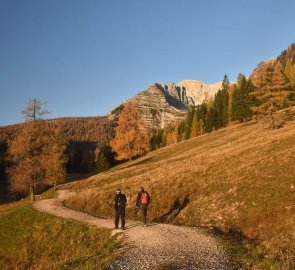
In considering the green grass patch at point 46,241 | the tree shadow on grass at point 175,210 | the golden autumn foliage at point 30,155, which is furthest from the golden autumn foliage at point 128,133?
the tree shadow on grass at point 175,210

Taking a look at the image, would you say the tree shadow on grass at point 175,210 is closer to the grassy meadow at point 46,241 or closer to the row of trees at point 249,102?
the grassy meadow at point 46,241

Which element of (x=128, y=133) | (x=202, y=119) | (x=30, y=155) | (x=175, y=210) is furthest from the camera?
(x=202, y=119)

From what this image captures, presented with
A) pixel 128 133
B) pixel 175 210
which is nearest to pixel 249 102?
pixel 128 133

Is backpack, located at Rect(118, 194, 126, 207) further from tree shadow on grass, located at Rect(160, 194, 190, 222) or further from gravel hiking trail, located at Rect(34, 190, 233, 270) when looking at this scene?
tree shadow on grass, located at Rect(160, 194, 190, 222)

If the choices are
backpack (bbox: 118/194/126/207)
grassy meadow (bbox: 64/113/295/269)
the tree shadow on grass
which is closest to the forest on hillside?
grassy meadow (bbox: 64/113/295/269)

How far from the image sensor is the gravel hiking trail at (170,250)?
14195 mm

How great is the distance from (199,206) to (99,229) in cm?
835

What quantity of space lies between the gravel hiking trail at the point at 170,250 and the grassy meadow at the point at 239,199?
1332 millimetres

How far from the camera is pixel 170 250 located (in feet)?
54.2

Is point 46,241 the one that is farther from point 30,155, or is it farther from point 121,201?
point 30,155

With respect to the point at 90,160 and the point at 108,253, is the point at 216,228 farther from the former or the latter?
the point at 90,160

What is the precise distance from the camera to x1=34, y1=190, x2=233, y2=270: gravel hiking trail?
14.2 metres

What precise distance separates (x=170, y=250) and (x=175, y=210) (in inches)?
518

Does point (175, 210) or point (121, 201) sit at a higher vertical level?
point (121, 201)
